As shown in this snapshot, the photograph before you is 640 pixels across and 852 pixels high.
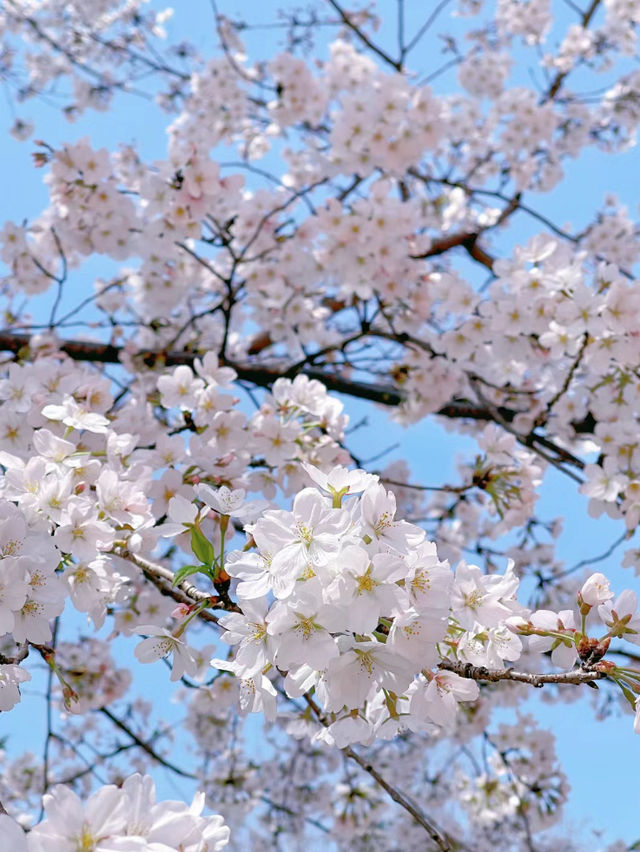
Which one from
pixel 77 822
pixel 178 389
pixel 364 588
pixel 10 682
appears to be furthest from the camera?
pixel 178 389

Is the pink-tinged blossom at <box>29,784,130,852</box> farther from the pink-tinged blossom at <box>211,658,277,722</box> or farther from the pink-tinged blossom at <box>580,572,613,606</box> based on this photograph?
the pink-tinged blossom at <box>580,572,613,606</box>

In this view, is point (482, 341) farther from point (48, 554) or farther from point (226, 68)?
point (226, 68)

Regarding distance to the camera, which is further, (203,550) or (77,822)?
(203,550)

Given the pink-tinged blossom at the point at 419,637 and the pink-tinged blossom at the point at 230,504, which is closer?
the pink-tinged blossom at the point at 419,637

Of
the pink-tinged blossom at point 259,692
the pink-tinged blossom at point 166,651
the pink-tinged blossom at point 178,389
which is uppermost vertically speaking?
the pink-tinged blossom at point 178,389

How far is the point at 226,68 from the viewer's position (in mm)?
6363

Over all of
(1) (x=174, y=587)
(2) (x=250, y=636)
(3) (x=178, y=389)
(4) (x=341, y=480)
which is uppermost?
(3) (x=178, y=389)

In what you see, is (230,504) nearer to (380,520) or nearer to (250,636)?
(250,636)

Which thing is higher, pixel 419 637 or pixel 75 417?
pixel 75 417

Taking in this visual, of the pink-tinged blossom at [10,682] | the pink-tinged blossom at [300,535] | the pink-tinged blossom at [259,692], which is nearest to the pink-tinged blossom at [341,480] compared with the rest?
the pink-tinged blossom at [300,535]

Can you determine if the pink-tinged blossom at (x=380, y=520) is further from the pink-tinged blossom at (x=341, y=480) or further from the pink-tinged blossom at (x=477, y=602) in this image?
the pink-tinged blossom at (x=477, y=602)

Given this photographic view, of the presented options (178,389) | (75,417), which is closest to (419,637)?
(75,417)

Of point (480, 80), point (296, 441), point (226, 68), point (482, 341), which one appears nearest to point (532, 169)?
point (480, 80)

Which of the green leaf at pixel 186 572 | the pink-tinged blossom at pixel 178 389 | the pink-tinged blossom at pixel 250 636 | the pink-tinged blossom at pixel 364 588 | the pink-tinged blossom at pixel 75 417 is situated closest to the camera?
the pink-tinged blossom at pixel 364 588
